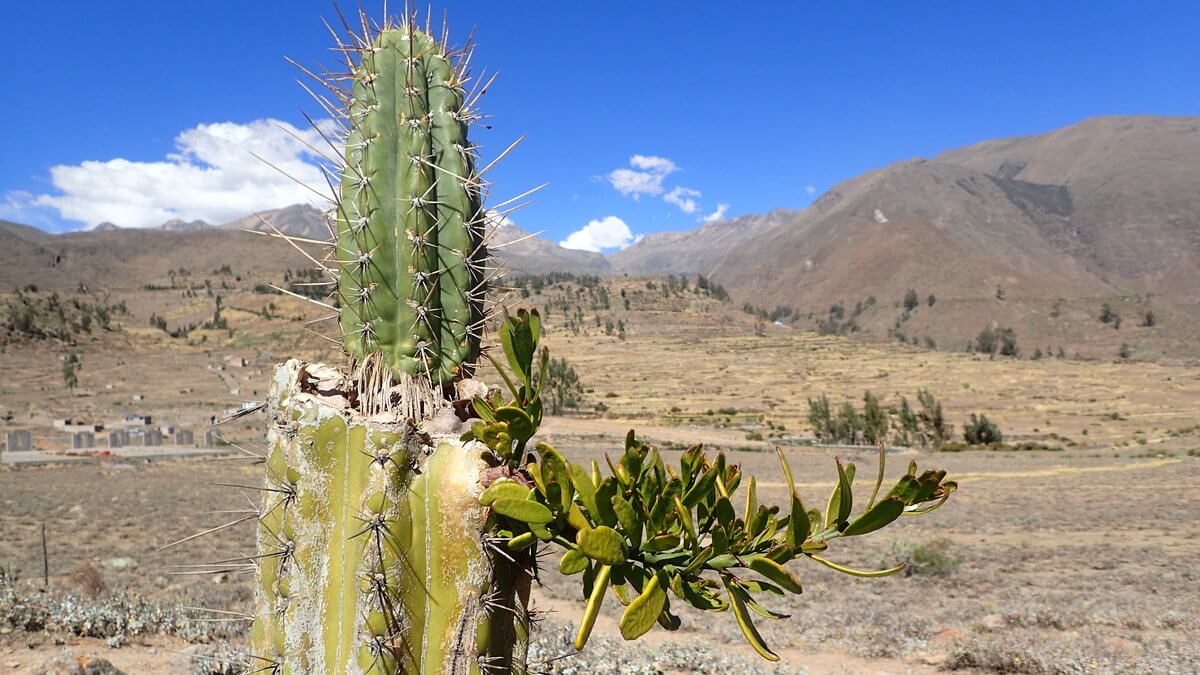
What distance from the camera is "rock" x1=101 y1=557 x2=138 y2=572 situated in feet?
38.7

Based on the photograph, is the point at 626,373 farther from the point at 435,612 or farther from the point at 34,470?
the point at 435,612

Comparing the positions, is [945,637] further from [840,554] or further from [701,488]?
[701,488]

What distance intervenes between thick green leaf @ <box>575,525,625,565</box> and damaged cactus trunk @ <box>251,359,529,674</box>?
0.59 metres

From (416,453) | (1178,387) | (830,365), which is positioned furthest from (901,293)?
(416,453)

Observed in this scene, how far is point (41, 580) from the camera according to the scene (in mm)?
10547

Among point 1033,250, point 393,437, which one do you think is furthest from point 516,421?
point 1033,250

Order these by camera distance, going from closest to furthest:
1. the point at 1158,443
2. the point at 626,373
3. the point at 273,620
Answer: the point at 273,620
the point at 1158,443
the point at 626,373

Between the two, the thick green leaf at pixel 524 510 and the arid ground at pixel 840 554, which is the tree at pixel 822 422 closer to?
the arid ground at pixel 840 554

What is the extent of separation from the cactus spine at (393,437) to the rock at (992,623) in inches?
297

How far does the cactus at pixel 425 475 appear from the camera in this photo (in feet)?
5.63

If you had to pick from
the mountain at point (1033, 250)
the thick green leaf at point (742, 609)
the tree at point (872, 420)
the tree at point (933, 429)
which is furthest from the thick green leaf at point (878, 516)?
the mountain at point (1033, 250)

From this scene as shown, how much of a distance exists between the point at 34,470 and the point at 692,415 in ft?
134

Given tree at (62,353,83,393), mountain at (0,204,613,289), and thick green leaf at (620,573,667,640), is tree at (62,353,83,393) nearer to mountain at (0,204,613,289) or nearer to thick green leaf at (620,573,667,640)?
mountain at (0,204,613,289)

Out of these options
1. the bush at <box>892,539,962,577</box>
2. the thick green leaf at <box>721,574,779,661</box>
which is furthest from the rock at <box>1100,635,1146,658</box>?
the thick green leaf at <box>721,574,779,661</box>
